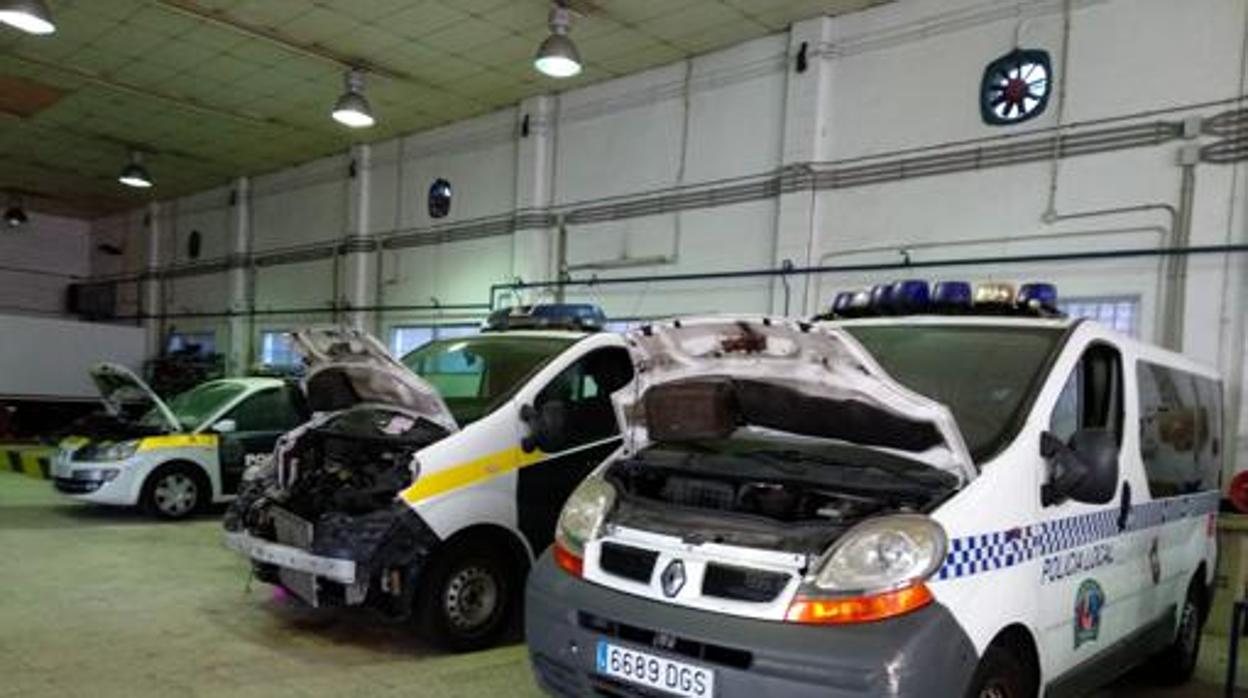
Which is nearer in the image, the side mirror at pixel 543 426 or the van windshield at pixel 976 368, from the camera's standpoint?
the van windshield at pixel 976 368

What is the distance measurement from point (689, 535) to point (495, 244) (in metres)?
8.79

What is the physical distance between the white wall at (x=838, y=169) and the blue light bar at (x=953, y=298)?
127 inches

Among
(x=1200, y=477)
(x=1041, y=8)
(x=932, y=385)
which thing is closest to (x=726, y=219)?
(x=1041, y=8)

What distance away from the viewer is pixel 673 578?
2.53 metres

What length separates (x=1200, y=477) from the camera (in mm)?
4215

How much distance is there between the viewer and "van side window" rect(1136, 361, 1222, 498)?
11.7 feet

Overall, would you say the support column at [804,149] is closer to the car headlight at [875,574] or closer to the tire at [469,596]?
the tire at [469,596]

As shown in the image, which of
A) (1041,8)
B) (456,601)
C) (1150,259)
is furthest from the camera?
(1041,8)

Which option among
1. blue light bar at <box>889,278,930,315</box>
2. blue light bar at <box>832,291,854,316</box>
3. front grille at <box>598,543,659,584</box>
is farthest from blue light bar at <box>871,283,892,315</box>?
front grille at <box>598,543,659,584</box>

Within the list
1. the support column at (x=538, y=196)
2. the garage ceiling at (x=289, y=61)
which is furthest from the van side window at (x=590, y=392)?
the support column at (x=538, y=196)

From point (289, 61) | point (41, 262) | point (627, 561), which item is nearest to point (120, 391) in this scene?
point (289, 61)

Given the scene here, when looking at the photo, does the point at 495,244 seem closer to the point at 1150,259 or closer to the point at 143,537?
the point at 143,537

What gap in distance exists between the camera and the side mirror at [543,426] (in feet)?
14.6

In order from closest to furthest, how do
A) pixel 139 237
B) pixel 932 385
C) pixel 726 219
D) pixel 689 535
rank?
pixel 689 535
pixel 932 385
pixel 726 219
pixel 139 237
